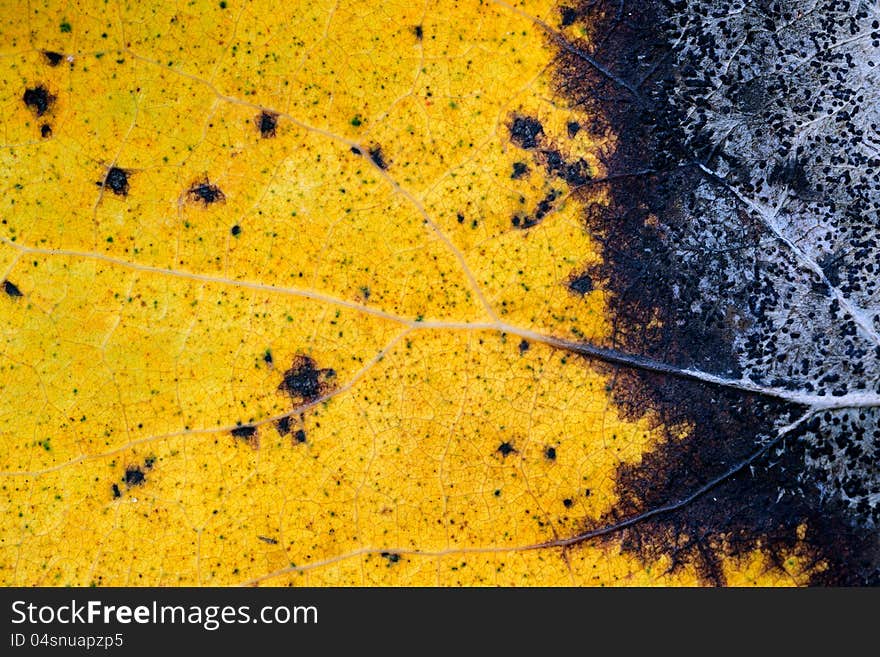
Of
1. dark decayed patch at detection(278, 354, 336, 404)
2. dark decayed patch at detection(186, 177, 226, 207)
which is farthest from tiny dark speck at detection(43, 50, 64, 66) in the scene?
dark decayed patch at detection(278, 354, 336, 404)

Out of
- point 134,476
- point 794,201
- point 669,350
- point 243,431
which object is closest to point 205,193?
point 243,431

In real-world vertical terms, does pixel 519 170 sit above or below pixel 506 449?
above

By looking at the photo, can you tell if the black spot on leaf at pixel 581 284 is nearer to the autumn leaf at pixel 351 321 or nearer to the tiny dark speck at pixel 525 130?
the autumn leaf at pixel 351 321

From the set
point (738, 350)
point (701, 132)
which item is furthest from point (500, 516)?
point (701, 132)

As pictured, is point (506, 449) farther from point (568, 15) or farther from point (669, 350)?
point (568, 15)

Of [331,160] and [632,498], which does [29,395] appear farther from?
[632,498]

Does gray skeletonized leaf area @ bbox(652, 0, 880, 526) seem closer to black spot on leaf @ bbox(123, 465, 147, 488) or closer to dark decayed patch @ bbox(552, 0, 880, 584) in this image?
dark decayed patch @ bbox(552, 0, 880, 584)
